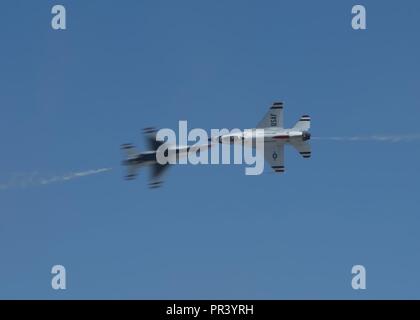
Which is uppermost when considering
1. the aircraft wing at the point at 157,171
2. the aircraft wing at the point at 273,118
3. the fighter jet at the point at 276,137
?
the aircraft wing at the point at 273,118

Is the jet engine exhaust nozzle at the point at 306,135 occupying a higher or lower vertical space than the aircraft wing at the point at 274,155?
higher

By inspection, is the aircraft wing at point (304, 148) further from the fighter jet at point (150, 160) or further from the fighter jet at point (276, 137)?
the fighter jet at point (150, 160)

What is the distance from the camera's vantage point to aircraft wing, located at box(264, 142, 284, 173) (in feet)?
268

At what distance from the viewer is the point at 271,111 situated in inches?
3285

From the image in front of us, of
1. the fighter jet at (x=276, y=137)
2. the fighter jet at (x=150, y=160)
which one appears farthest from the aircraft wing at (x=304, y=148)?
the fighter jet at (x=150, y=160)

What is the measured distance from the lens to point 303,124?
267ft

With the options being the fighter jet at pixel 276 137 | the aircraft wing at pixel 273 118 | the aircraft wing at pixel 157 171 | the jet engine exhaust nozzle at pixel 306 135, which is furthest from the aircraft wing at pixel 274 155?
the aircraft wing at pixel 157 171

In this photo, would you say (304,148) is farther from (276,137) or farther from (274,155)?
(274,155)

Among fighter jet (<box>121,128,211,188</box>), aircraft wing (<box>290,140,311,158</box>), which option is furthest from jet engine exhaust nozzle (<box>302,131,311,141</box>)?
fighter jet (<box>121,128,211,188</box>)

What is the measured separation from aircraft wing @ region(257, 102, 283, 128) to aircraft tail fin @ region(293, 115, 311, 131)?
6.86 ft

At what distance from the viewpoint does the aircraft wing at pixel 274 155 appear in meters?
81.8

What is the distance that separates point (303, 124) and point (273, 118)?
3.41 meters

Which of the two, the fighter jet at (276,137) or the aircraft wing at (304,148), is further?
the aircraft wing at (304,148)
